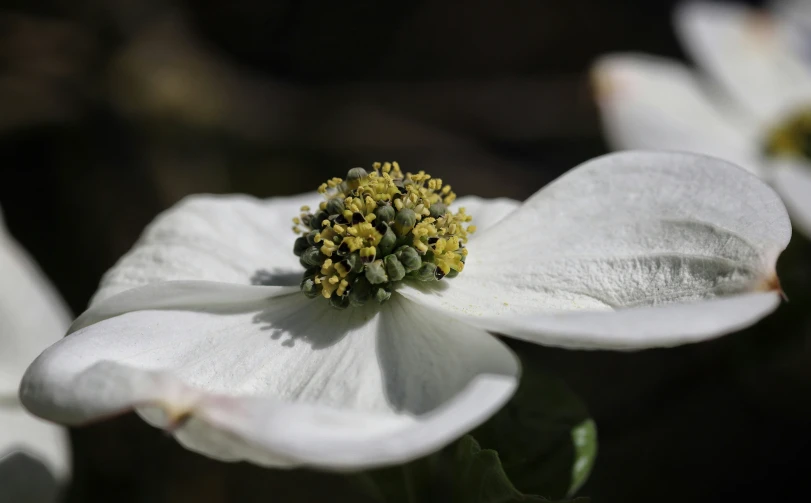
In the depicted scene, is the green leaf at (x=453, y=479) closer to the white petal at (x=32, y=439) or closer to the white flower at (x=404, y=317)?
the white flower at (x=404, y=317)

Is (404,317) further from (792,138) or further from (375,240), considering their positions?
(792,138)

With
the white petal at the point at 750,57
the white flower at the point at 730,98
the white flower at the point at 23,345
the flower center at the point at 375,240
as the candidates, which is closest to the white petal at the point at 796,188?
the white flower at the point at 730,98

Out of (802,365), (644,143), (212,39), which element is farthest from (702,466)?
(212,39)

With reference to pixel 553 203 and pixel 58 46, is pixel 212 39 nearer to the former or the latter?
pixel 58 46

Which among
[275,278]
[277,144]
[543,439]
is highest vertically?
[275,278]

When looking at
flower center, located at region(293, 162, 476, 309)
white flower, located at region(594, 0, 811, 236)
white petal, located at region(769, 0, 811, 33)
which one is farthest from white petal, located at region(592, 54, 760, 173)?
flower center, located at region(293, 162, 476, 309)

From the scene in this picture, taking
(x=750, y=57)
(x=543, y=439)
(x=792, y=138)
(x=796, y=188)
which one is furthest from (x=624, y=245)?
(x=750, y=57)
